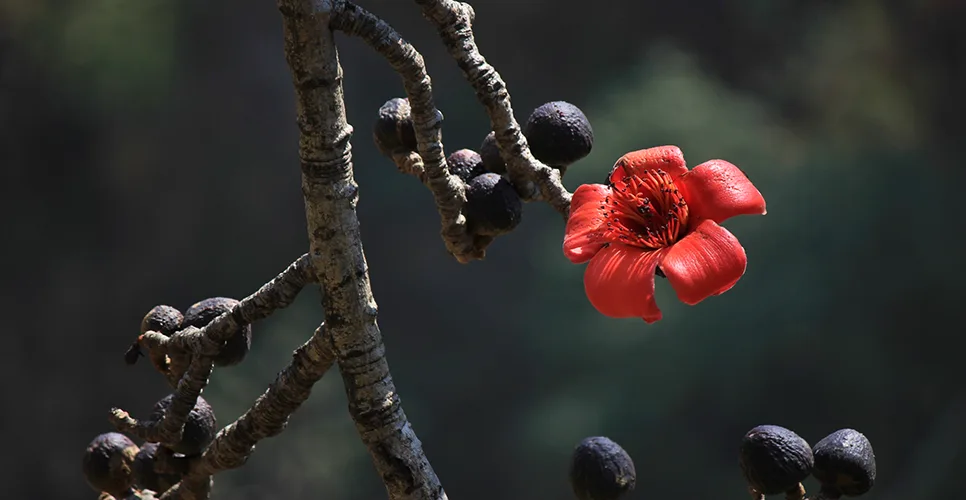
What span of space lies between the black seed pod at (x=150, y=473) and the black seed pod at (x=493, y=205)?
257 mm

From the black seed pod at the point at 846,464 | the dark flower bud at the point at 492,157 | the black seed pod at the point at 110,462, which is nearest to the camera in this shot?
the black seed pod at the point at 846,464

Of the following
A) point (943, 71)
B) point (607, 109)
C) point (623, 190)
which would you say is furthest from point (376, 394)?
point (943, 71)

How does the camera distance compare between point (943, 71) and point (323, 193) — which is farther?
point (943, 71)

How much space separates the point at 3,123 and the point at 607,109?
121 cm

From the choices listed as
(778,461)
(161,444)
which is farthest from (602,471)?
(161,444)

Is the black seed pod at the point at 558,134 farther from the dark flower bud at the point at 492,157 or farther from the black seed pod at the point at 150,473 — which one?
the black seed pod at the point at 150,473

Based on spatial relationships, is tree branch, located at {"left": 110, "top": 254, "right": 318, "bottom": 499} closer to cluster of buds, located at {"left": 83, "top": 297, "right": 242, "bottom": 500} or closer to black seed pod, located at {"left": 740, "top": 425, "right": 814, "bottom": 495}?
cluster of buds, located at {"left": 83, "top": 297, "right": 242, "bottom": 500}

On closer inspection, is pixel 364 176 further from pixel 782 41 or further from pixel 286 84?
pixel 782 41

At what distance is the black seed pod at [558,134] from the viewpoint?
1.96ft

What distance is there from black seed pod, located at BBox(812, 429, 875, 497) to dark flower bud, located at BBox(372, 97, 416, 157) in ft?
0.91

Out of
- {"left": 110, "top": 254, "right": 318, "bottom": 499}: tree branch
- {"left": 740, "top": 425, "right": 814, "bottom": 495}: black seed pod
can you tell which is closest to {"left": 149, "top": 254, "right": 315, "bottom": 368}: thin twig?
{"left": 110, "top": 254, "right": 318, "bottom": 499}: tree branch

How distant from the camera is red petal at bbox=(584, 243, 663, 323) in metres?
0.52

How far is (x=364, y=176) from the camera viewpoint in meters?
2.23

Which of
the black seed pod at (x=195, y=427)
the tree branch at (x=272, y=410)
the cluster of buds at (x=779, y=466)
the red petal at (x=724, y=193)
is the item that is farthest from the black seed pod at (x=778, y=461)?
the black seed pod at (x=195, y=427)
